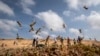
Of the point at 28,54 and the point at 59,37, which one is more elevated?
the point at 59,37

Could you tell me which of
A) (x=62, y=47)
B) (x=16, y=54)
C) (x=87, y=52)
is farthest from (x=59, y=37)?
(x=16, y=54)

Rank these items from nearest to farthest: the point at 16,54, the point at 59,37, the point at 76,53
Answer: the point at 16,54, the point at 76,53, the point at 59,37

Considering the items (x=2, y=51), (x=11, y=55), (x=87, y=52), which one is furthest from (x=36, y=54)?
(x=87, y=52)

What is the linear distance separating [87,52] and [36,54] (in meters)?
4.38

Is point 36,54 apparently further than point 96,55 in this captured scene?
No

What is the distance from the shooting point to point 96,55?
17062 millimetres

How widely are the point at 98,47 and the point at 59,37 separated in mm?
3837

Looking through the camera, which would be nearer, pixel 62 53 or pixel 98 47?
pixel 62 53

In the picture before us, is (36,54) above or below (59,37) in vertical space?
below

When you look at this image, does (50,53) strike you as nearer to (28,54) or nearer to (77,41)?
(28,54)

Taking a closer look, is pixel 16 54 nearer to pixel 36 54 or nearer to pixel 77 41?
pixel 36 54

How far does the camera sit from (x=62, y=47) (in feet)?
54.0

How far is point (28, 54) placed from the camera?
15.4 meters

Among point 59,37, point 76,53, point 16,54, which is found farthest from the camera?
point 59,37
